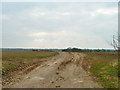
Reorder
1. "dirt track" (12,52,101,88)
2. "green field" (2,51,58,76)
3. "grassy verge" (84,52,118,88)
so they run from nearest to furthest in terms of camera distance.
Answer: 1. "dirt track" (12,52,101,88)
2. "grassy verge" (84,52,118,88)
3. "green field" (2,51,58,76)

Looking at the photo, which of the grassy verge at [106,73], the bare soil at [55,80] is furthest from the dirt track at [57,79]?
the grassy verge at [106,73]

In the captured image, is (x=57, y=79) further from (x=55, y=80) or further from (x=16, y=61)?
(x=16, y=61)

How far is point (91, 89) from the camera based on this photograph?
30.1ft

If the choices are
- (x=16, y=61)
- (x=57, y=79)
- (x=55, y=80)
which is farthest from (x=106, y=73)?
(x=16, y=61)

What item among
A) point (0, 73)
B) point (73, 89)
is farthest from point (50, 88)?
point (0, 73)

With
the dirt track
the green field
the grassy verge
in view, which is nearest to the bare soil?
the dirt track

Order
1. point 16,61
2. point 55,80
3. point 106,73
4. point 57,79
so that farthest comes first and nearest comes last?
point 16,61
point 106,73
point 57,79
point 55,80

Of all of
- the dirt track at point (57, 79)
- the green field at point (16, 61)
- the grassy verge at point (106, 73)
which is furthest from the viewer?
the green field at point (16, 61)

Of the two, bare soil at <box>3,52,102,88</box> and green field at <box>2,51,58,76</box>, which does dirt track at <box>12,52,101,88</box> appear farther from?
green field at <box>2,51,58,76</box>

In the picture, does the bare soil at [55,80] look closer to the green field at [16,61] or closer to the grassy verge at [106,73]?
the grassy verge at [106,73]

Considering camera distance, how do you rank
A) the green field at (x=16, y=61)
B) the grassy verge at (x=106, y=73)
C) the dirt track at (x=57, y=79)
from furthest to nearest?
the green field at (x=16, y=61) → the grassy verge at (x=106, y=73) → the dirt track at (x=57, y=79)

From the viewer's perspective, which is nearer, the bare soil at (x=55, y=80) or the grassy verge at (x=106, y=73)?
the bare soil at (x=55, y=80)

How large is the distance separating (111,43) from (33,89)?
792 centimetres

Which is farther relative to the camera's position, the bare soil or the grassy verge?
the grassy verge
